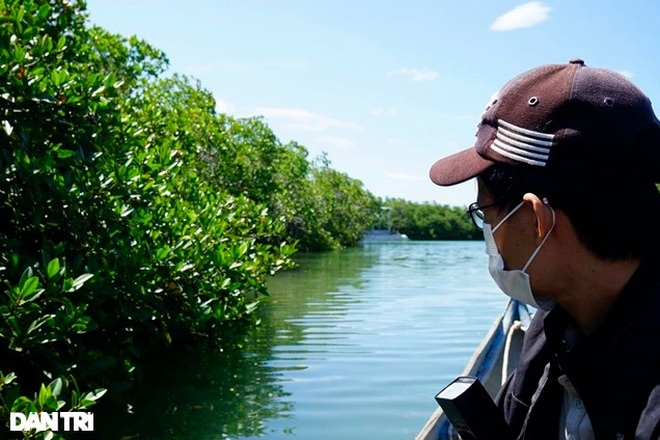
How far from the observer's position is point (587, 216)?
5.20 ft

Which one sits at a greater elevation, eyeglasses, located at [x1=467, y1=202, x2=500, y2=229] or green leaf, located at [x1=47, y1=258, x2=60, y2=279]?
eyeglasses, located at [x1=467, y1=202, x2=500, y2=229]

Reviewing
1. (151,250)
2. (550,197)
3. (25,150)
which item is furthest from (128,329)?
(550,197)

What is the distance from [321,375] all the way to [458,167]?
677 centimetres

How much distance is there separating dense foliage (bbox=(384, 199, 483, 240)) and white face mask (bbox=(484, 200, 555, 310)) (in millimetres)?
84913

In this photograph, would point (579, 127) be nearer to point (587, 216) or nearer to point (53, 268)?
point (587, 216)

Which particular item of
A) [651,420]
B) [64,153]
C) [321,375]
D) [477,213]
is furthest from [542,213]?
[321,375]

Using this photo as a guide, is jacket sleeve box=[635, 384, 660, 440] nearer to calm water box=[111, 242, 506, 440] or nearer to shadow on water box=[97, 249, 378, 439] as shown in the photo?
calm water box=[111, 242, 506, 440]

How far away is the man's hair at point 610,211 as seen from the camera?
157 cm

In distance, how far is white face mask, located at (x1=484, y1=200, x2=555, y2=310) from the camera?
173 centimetres

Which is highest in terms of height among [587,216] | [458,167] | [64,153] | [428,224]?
[64,153]

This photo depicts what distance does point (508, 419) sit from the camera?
1.92 meters

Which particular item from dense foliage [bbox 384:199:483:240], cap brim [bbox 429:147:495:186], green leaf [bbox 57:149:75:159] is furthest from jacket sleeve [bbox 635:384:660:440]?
dense foliage [bbox 384:199:483:240]

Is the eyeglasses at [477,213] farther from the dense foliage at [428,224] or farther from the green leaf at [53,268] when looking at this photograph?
the dense foliage at [428,224]

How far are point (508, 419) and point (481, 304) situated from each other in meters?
14.1
